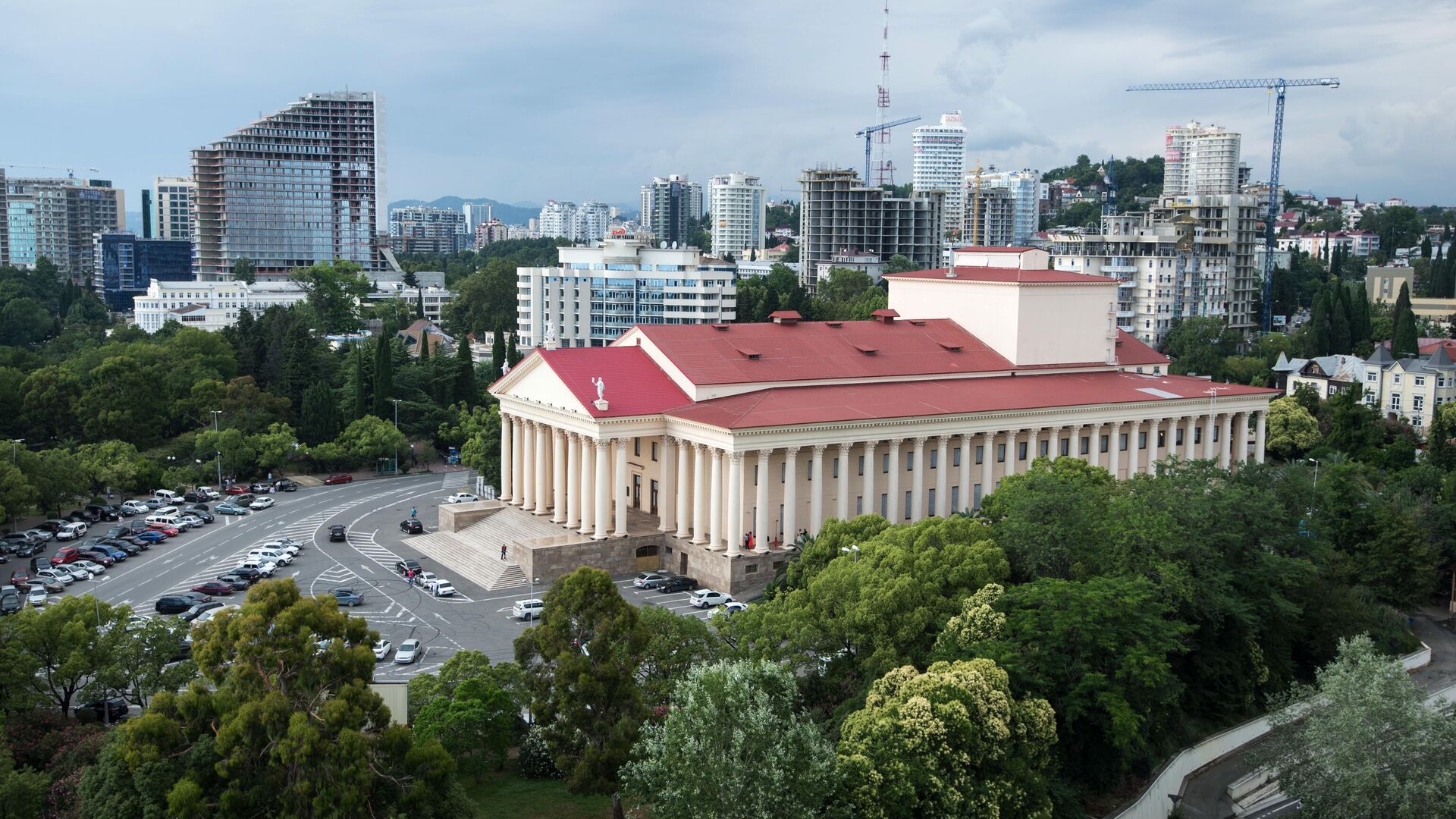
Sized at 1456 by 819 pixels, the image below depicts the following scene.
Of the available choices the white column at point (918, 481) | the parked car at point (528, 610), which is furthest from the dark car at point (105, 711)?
the white column at point (918, 481)

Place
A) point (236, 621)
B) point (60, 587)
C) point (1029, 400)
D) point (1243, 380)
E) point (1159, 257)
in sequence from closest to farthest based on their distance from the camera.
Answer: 1. point (236, 621)
2. point (60, 587)
3. point (1029, 400)
4. point (1243, 380)
5. point (1159, 257)

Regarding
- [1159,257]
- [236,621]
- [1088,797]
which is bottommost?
[1088,797]

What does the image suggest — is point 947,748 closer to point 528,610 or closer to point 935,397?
point 528,610

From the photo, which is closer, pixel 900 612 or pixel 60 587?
pixel 900 612

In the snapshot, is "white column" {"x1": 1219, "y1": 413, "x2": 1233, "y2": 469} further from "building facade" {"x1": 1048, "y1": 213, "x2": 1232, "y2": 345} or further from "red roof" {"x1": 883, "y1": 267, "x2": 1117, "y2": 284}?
"building facade" {"x1": 1048, "y1": 213, "x2": 1232, "y2": 345}

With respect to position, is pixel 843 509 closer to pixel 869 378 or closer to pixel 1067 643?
pixel 869 378

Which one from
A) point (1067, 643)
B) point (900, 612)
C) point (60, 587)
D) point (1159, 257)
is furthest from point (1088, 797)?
point (1159, 257)

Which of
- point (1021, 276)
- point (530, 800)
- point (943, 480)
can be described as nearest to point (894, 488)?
point (943, 480)
